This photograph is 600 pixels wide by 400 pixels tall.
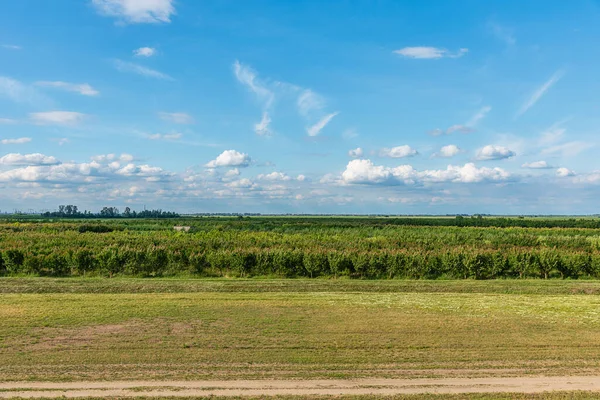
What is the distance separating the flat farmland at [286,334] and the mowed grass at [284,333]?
5cm

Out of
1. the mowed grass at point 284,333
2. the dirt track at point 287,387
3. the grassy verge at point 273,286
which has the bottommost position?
the grassy verge at point 273,286

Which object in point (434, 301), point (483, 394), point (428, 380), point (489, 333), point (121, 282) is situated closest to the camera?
point (483, 394)

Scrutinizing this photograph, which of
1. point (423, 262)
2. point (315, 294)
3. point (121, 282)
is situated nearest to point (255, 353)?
point (315, 294)

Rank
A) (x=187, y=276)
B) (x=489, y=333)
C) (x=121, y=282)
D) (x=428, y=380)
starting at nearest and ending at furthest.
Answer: (x=428, y=380) → (x=489, y=333) → (x=121, y=282) → (x=187, y=276)

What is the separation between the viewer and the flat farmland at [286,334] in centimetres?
1252

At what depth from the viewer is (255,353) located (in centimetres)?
1405

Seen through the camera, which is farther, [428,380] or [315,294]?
[315,294]

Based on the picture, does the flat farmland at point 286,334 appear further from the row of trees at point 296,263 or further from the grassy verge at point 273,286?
the row of trees at point 296,263

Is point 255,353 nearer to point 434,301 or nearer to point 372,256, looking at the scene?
point 434,301

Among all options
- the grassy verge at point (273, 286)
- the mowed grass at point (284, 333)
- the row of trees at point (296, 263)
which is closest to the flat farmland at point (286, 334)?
the mowed grass at point (284, 333)

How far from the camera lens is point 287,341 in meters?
15.5

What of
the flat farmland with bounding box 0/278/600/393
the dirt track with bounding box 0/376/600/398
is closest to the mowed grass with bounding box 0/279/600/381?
the flat farmland with bounding box 0/278/600/393

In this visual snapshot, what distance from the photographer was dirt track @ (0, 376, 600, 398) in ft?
35.3

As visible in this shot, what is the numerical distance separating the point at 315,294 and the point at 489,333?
433 inches
